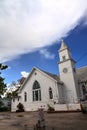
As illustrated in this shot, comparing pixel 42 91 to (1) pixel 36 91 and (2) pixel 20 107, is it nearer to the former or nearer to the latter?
(1) pixel 36 91

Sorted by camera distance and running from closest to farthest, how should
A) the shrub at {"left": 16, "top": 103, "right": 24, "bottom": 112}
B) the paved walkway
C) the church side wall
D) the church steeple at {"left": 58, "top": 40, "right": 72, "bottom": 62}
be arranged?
the paved walkway
the church side wall
the church steeple at {"left": 58, "top": 40, "right": 72, "bottom": 62}
the shrub at {"left": 16, "top": 103, "right": 24, "bottom": 112}

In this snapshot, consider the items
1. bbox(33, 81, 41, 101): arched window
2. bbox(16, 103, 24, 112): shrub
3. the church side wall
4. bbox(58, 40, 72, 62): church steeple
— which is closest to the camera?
the church side wall

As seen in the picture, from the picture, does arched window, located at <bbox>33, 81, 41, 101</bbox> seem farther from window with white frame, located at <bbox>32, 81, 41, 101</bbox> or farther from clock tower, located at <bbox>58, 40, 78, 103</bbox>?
clock tower, located at <bbox>58, 40, 78, 103</bbox>

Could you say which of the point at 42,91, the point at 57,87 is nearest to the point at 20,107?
the point at 42,91

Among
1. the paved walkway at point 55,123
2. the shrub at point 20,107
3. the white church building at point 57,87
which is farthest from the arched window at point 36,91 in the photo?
the paved walkway at point 55,123

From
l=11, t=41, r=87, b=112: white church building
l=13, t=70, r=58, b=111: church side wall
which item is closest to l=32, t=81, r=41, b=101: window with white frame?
l=11, t=41, r=87, b=112: white church building

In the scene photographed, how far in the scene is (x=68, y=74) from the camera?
26688 mm

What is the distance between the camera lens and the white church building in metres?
25.5

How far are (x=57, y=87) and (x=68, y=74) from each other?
3.40m

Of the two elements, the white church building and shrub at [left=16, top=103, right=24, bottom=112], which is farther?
shrub at [left=16, top=103, right=24, bottom=112]

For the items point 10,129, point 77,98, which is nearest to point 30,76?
point 77,98

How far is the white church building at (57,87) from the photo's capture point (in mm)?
25453

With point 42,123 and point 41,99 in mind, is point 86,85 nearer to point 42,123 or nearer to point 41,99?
point 41,99

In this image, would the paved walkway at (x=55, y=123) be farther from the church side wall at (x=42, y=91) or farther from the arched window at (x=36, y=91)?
the arched window at (x=36, y=91)
